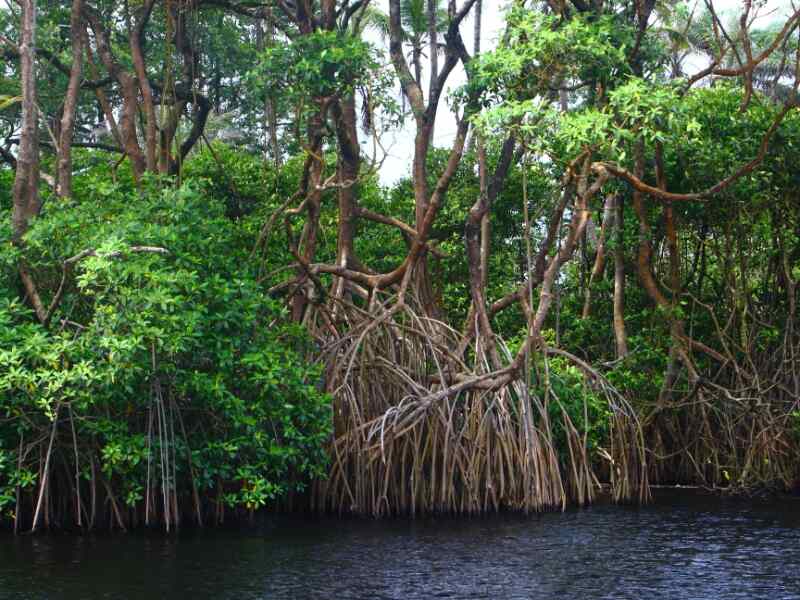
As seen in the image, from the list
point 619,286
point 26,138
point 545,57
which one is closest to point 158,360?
point 26,138

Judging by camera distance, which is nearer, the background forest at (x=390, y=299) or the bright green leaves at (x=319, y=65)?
the background forest at (x=390, y=299)

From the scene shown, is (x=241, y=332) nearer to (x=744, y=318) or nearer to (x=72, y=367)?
(x=72, y=367)

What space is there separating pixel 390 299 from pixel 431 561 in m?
4.60

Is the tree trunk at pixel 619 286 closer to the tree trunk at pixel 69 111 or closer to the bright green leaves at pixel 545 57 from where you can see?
the bright green leaves at pixel 545 57

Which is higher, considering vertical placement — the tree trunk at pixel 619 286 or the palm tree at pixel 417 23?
the palm tree at pixel 417 23

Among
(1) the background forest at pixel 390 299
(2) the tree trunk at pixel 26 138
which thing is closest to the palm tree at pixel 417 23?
(1) the background forest at pixel 390 299

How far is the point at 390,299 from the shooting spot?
14891 mm

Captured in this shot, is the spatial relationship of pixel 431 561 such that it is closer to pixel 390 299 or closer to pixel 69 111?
pixel 390 299

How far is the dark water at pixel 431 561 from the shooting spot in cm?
969

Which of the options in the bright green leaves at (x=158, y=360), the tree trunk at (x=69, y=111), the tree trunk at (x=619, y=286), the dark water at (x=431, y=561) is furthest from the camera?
the tree trunk at (x=619, y=286)

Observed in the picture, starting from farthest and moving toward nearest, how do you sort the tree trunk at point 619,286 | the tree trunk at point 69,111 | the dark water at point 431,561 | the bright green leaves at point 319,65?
the tree trunk at point 619,286, the tree trunk at point 69,111, the bright green leaves at point 319,65, the dark water at point 431,561

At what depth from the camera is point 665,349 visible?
1783cm

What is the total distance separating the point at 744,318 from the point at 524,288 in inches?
152

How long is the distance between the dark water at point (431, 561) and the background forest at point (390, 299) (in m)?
0.54
